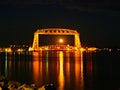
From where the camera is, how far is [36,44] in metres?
116

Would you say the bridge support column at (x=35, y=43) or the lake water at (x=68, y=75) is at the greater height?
the bridge support column at (x=35, y=43)

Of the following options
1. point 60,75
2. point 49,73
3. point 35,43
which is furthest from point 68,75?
point 35,43

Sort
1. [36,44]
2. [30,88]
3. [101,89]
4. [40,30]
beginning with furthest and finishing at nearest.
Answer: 1. [40,30]
2. [36,44]
3. [101,89]
4. [30,88]

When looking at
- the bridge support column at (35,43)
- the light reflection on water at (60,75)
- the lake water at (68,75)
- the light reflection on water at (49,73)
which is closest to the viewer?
the lake water at (68,75)

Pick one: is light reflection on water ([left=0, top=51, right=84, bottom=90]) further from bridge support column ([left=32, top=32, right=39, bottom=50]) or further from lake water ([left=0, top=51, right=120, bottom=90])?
bridge support column ([left=32, top=32, right=39, bottom=50])

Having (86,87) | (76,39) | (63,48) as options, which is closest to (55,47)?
(63,48)

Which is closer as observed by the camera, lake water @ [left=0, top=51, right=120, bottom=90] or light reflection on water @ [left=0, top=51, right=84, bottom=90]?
lake water @ [left=0, top=51, right=120, bottom=90]

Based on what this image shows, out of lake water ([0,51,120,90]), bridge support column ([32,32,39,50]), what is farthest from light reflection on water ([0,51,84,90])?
bridge support column ([32,32,39,50])

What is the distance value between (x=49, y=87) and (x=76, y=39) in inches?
4223

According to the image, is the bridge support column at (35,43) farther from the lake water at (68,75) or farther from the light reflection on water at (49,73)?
the lake water at (68,75)

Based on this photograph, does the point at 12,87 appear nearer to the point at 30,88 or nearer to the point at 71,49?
the point at 30,88

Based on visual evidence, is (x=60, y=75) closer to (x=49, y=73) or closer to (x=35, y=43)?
(x=49, y=73)

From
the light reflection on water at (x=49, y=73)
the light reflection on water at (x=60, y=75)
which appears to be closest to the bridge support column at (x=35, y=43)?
the light reflection on water at (x=49, y=73)

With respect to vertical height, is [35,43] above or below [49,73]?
above
